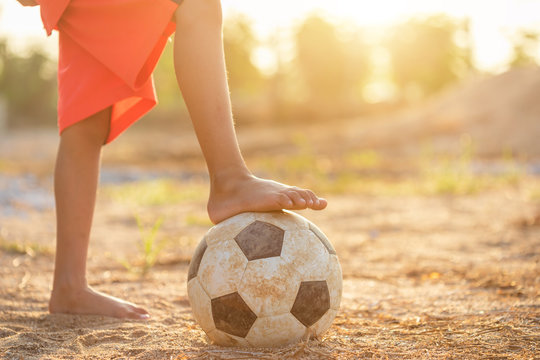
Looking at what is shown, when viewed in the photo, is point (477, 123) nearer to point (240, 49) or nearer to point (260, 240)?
point (260, 240)

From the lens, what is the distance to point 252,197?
6.29 ft

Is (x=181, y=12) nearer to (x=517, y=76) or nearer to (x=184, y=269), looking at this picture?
(x=184, y=269)

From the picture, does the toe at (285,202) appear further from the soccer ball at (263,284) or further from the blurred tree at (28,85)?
the blurred tree at (28,85)

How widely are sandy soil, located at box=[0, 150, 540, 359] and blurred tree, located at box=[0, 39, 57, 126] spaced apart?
2924cm

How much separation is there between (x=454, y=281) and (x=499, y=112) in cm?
1468

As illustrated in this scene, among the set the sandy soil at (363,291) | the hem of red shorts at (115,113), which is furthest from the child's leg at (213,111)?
the sandy soil at (363,291)

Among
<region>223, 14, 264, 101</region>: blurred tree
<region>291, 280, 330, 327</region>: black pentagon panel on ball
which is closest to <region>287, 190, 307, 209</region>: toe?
<region>291, 280, 330, 327</region>: black pentagon panel on ball

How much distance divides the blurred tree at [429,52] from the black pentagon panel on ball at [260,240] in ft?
105

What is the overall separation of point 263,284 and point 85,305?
0.86 m

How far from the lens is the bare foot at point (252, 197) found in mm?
1882

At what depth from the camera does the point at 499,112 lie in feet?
53.2

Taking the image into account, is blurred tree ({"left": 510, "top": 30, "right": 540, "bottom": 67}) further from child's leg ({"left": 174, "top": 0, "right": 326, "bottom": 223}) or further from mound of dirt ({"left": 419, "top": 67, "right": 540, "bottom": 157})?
child's leg ({"left": 174, "top": 0, "right": 326, "bottom": 223})

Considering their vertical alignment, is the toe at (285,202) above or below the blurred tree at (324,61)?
below

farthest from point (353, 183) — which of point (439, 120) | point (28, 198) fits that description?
point (439, 120)
